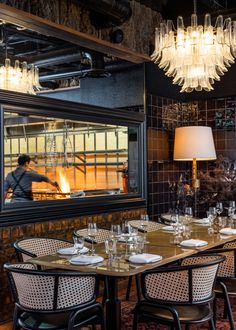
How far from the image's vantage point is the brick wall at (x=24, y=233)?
4676 mm

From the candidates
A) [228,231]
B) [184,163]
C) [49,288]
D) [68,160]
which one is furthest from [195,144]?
[49,288]

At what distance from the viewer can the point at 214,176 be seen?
7453 millimetres

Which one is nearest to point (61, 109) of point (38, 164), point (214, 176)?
point (38, 164)

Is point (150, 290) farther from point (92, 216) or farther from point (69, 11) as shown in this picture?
point (69, 11)

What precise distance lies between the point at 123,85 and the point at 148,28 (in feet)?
2.81

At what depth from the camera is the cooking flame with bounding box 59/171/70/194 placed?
19.1ft

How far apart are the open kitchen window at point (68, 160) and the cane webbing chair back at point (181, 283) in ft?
6.34

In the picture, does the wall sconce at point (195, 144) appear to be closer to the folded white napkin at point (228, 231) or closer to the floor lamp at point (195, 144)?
the floor lamp at point (195, 144)

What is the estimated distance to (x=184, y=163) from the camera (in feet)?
25.4

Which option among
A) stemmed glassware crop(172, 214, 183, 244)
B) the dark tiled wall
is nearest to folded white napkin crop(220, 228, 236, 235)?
stemmed glassware crop(172, 214, 183, 244)

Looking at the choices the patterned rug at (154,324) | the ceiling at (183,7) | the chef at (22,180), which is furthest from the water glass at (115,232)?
the ceiling at (183,7)

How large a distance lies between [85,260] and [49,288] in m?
0.39

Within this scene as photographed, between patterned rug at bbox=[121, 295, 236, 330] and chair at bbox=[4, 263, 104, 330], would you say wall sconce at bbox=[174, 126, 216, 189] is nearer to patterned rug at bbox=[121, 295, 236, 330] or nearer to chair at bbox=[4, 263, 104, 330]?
patterned rug at bbox=[121, 295, 236, 330]

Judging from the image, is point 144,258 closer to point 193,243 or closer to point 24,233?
point 193,243
